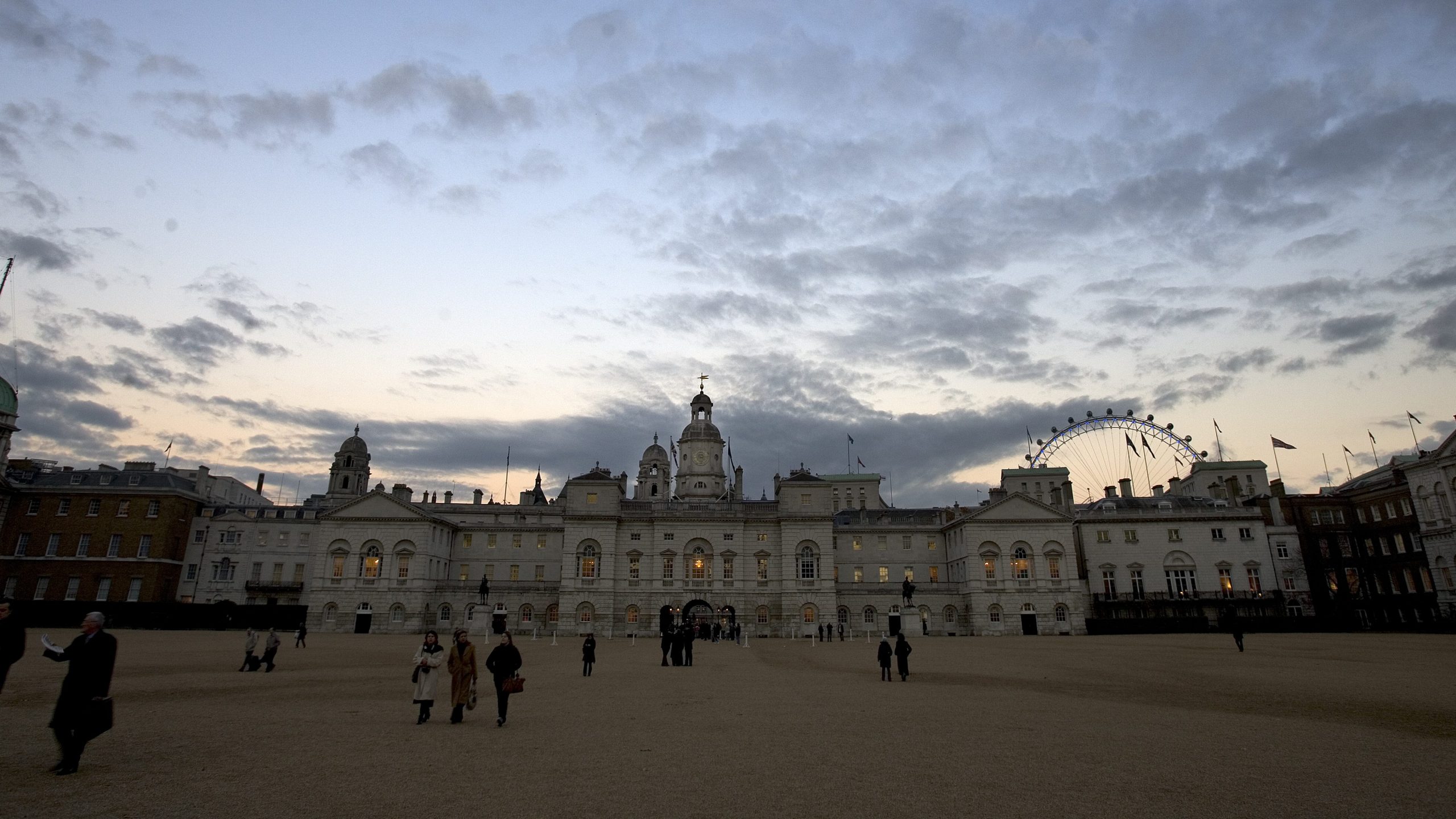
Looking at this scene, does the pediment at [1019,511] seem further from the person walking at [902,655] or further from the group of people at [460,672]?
the group of people at [460,672]

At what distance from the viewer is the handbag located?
32.7ft

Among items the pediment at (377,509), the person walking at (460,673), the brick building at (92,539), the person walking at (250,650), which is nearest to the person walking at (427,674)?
the person walking at (460,673)

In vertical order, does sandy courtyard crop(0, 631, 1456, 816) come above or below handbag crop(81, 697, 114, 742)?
below

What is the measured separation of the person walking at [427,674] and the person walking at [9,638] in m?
5.82

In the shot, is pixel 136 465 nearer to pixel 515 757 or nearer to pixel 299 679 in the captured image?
pixel 299 679

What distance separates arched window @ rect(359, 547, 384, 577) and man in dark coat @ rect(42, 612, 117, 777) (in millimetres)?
61891

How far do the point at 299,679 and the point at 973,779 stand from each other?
70.8 feet

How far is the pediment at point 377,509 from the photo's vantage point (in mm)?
68062

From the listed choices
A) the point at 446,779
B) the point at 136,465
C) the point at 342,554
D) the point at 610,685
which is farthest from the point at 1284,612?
the point at 136,465

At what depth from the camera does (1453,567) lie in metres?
60.1

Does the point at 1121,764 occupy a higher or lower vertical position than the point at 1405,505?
lower

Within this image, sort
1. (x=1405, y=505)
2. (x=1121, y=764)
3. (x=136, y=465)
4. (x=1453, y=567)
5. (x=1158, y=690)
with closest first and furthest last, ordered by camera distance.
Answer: (x=1121, y=764), (x=1158, y=690), (x=1453, y=567), (x=1405, y=505), (x=136, y=465)

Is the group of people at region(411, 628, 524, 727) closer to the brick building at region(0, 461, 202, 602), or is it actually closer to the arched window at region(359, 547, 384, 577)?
the arched window at region(359, 547, 384, 577)

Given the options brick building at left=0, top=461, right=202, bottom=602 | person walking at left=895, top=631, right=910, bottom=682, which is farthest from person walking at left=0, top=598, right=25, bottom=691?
brick building at left=0, top=461, right=202, bottom=602
